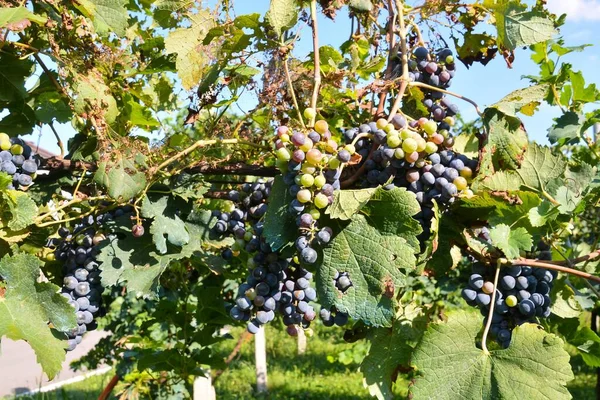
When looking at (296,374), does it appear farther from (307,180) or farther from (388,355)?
(307,180)

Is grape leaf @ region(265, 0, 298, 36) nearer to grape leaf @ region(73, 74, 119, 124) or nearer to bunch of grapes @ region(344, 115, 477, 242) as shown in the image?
bunch of grapes @ region(344, 115, 477, 242)

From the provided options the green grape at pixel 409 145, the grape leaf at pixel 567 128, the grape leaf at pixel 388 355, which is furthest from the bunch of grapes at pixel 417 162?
the grape leaf at pixel 567 128

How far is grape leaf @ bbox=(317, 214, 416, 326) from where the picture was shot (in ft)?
4.34

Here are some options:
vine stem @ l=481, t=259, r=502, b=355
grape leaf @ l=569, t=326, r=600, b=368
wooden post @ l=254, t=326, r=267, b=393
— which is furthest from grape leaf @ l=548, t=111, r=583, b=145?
wooden post @ l=254, t=326, r=267, b=393

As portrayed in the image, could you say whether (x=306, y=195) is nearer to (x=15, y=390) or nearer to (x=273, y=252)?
(x=273, y=252)

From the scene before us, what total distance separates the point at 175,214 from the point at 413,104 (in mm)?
772

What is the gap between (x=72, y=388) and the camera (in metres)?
8.98

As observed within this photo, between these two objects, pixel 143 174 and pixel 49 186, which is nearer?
pixel 143 174

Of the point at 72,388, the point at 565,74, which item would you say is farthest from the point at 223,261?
the point at 72,388

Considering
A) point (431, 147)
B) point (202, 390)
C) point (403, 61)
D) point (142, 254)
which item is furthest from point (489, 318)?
point (202, 390)

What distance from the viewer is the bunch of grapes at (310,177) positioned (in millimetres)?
1300

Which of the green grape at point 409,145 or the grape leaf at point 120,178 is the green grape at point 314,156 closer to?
the green grape at point 409,145

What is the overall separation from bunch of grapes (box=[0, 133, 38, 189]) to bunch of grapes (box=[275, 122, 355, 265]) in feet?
2.40

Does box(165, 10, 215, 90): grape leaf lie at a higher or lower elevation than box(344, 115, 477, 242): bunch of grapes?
higher
